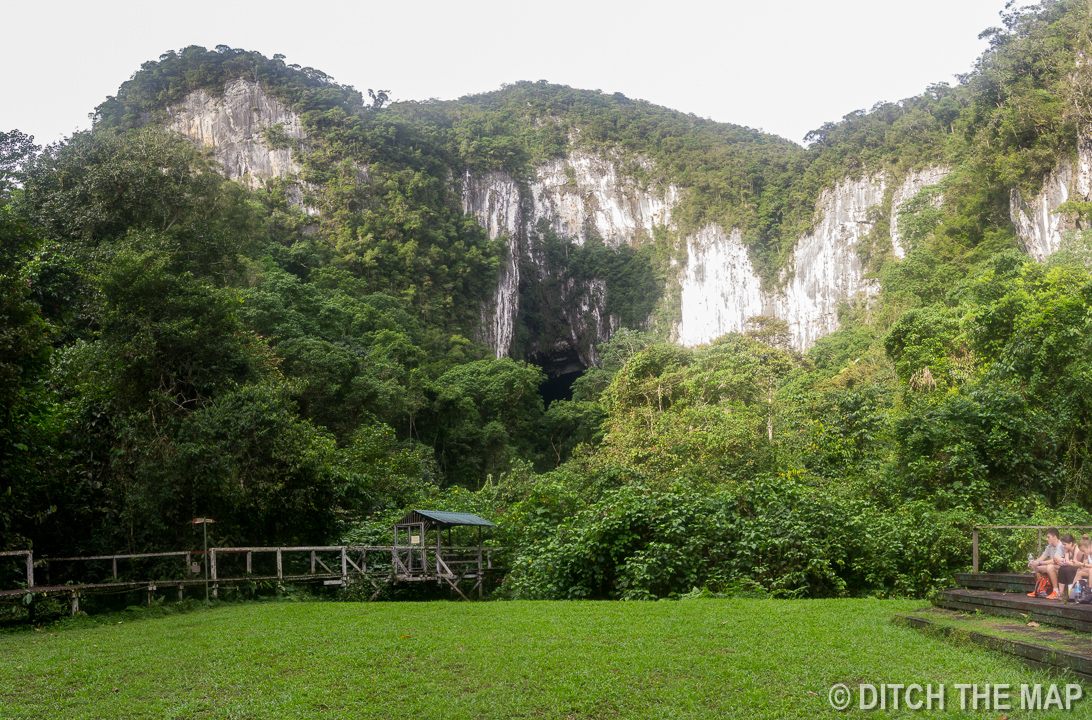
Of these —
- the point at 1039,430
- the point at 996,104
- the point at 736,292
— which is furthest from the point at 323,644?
the point at 736,292

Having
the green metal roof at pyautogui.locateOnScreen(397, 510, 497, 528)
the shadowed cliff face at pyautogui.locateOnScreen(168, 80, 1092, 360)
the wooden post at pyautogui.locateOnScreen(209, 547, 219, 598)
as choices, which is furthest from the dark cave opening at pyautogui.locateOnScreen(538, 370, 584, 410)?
the wooden post at pyautogui.locateOnScreen(209, 547, 219, 598)

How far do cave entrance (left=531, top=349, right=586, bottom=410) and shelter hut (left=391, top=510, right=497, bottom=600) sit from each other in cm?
5942

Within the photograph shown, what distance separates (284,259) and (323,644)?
4253 centimetres

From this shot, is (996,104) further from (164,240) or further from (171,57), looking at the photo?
(171,57)

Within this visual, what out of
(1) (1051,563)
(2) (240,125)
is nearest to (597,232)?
(2) (240,125)

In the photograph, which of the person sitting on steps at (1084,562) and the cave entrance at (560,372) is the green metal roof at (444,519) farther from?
the cave entrance at (560,372)

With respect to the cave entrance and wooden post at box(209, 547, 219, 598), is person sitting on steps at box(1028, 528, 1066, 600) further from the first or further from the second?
the cave entrance

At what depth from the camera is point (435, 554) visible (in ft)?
50.4

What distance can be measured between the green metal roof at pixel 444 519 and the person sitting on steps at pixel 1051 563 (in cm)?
927

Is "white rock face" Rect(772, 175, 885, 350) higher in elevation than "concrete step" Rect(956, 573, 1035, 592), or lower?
higher

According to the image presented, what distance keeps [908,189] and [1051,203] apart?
27262 mm

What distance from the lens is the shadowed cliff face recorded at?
2351 inches

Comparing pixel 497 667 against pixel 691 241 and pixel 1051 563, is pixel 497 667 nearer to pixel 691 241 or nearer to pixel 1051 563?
pixel 1051 563

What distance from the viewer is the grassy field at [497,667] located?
15.3 feet
